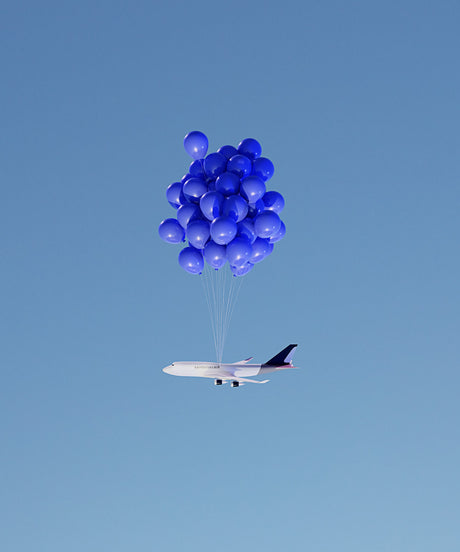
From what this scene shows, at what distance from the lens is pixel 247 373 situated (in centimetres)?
3294

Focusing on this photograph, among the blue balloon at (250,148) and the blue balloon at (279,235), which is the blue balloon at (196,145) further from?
the blue balloon at (279,235)

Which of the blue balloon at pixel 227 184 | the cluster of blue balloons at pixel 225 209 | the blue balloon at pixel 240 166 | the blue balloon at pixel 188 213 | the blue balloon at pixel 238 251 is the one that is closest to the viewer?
the blue balloon at pixel 238 251

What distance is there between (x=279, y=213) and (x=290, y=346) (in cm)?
470

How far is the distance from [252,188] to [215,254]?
2370mm

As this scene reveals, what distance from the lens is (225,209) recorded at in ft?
99.7

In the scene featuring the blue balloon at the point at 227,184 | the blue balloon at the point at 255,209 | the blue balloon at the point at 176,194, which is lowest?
the blue balloon at the point at 255,209

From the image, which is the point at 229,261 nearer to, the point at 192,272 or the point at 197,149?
the point at 192,272

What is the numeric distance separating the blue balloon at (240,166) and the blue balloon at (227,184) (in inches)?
9.2

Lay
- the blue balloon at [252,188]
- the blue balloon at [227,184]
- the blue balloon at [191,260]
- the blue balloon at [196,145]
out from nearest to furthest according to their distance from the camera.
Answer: the blue balloon at [252,188], the blue balloon at [227,184], the blue balloon at [191,260], the blue balloon at [196,145]

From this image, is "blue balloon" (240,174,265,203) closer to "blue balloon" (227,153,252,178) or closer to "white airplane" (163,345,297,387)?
"blue balloon" (227,153,252,178)

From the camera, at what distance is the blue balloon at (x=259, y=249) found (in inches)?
1240

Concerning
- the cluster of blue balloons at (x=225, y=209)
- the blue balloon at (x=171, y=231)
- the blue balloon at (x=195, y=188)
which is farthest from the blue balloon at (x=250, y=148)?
the blue balloon at (x=171, y=231)

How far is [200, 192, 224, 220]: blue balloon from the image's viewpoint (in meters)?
30.5

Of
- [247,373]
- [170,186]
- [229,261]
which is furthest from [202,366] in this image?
[170,186]
